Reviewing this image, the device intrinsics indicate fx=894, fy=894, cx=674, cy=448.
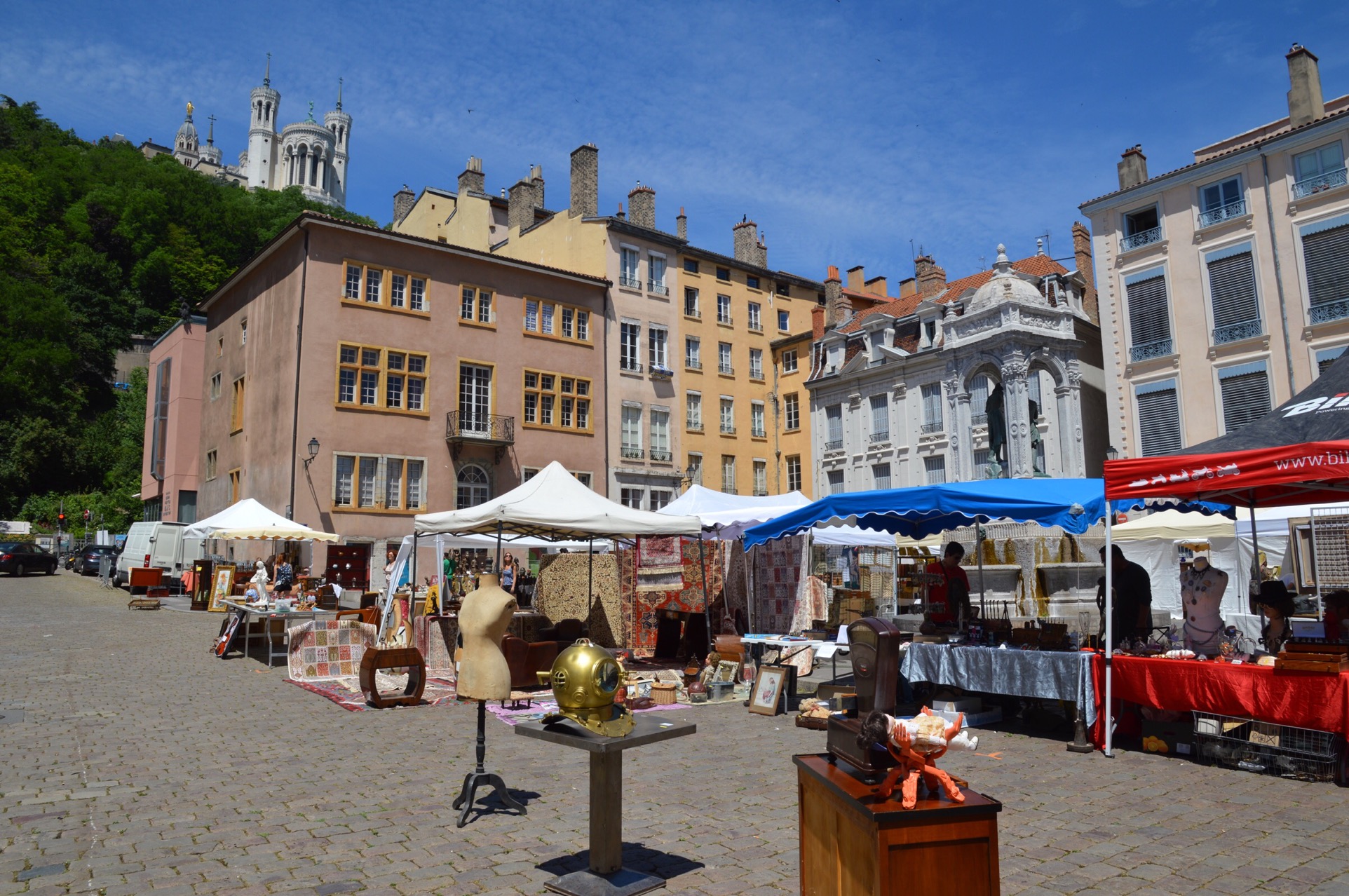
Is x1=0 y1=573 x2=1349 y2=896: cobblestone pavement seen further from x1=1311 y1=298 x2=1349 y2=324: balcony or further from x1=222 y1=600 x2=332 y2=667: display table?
x1=1311 y1=298 x2=1349 y2=324: balcony

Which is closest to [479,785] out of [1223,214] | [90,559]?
[1223,214]

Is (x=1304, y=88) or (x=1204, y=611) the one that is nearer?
(x=1204, y=611)

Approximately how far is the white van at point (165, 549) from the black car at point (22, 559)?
Answer: 8790 millimetres

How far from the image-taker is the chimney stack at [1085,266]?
34406 mm

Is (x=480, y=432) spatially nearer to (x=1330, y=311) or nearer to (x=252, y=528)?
(x=252, y=528)

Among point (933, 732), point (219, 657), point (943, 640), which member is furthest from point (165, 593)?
point (933, 732)

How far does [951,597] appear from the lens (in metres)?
10.7

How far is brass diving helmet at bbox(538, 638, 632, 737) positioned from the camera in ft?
15.6

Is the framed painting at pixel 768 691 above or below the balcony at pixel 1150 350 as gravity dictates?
below

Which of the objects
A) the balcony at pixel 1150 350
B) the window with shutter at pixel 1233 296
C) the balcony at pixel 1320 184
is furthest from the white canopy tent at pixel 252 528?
the balcony at pixel 1320 184

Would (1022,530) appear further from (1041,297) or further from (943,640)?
(943,640)

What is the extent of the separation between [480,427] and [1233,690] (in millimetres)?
27652

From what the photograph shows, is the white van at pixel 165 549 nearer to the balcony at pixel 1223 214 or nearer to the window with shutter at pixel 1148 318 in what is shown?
the window with shutter at pixel 1148 318

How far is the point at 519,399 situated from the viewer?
111 ft
